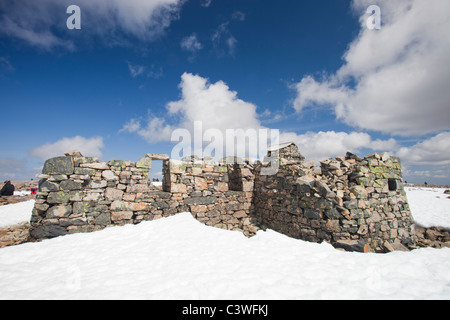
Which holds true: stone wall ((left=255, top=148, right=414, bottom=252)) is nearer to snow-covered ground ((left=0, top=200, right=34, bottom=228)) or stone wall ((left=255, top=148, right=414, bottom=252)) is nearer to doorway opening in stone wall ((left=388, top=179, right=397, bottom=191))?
doorway opening in stone wall ((left=388, top=179, right=397, bottom=191))

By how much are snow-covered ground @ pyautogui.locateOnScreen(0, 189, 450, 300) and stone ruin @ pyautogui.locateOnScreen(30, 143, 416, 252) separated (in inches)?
61.6

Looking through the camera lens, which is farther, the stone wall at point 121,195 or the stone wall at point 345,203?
the stone wall at point 345,203

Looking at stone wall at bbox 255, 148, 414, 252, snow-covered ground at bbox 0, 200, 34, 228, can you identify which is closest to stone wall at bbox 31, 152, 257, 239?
stone wall at bbox 255, 148, 414, 252

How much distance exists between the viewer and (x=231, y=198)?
9234mm

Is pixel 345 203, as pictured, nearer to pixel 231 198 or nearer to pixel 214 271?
pixel 231 198

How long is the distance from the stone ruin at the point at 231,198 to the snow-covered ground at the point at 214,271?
1.57 meters

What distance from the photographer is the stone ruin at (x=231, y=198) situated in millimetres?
6363

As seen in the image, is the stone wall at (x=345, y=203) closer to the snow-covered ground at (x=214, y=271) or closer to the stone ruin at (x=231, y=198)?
the stone ruin at (x=231, y=198)

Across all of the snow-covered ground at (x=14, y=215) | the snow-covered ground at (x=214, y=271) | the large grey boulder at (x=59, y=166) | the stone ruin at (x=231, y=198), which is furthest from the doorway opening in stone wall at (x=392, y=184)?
the snow-covered ground at (x=14, y=215)

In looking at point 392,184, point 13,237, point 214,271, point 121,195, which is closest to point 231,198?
point 121,195

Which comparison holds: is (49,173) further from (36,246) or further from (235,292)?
(235,292)

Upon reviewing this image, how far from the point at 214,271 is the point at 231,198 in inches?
234

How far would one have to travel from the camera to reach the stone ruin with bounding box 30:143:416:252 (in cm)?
636
